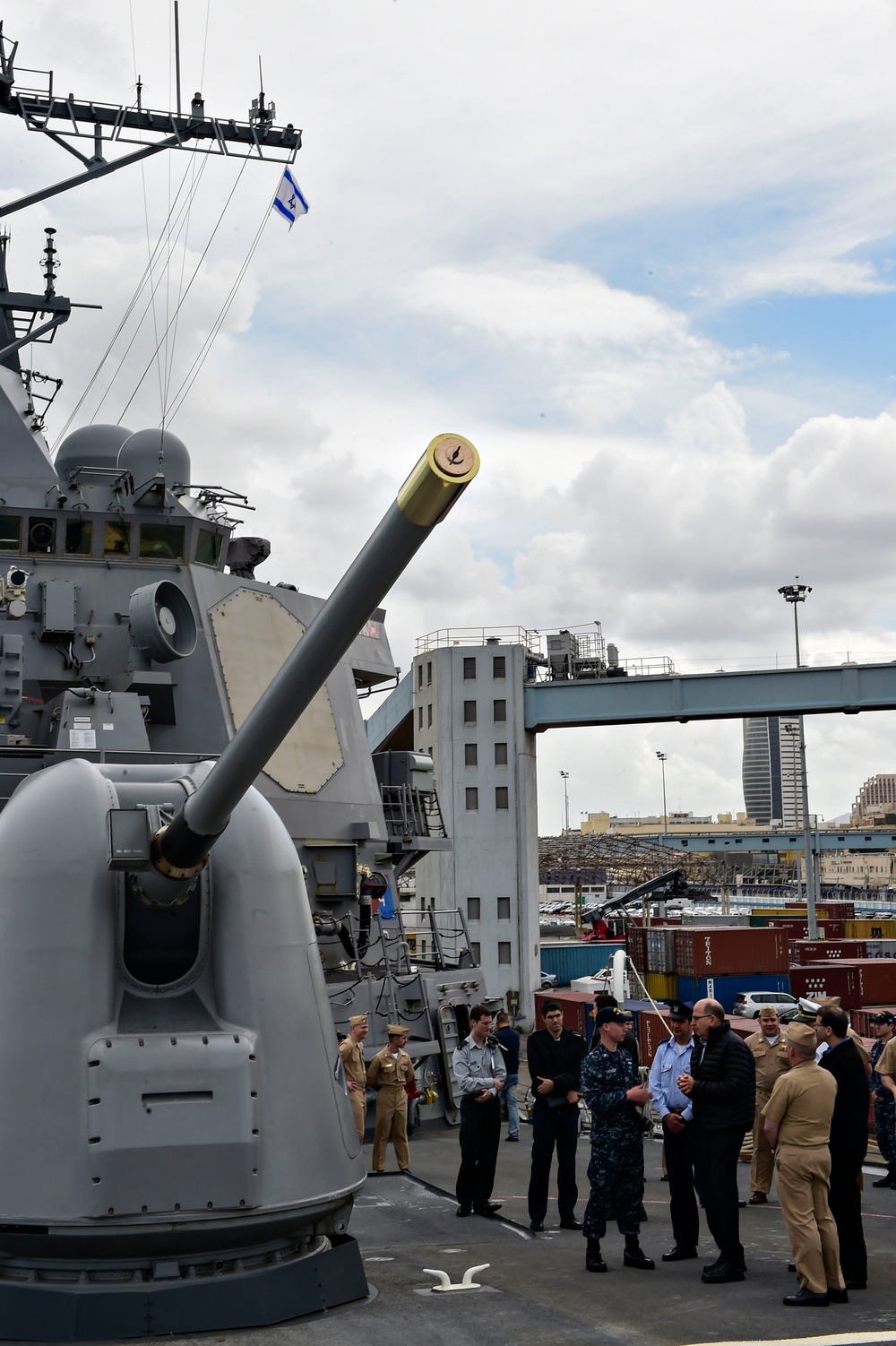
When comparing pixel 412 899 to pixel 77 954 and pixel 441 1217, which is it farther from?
pixel 77 954

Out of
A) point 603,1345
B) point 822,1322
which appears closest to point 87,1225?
point 603,1345

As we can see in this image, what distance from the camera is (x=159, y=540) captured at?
1268 cm

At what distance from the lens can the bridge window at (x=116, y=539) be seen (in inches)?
492

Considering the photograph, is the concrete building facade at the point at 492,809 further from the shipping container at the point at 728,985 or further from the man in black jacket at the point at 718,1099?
the man in black jacket at the point at 718,1099

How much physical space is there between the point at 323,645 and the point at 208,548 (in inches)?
358

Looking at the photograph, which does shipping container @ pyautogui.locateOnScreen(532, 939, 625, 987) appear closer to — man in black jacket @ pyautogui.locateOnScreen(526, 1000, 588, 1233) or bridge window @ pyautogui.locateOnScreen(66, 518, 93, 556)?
bridge window @ pyautogui.locateOnScreen(66, 518, 93, 556)

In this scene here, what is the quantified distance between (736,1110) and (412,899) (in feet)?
108

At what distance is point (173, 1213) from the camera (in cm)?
486

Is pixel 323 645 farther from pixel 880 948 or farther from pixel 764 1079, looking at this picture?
pixel 880 948

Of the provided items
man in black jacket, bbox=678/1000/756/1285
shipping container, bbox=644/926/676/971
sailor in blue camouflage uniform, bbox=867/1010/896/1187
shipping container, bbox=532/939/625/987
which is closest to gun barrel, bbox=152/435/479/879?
man in black jacket, bbox=678/1000/756/1285

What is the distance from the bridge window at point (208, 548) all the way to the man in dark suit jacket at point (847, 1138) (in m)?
7.63

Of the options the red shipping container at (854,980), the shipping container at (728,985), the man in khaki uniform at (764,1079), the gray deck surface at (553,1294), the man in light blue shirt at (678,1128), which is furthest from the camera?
the shipping container at (728,985)

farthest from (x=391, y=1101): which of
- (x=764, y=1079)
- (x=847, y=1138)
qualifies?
(x=847, y=1138)

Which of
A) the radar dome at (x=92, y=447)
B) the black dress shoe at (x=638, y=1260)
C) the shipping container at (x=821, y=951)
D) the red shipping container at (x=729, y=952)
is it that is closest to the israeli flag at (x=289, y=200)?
the radar dome at (x=92, y=447)
